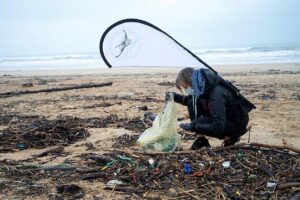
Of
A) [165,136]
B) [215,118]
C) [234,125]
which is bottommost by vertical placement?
[165,136]

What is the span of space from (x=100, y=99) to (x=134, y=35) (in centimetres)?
550

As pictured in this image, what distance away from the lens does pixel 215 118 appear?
4.20 metres

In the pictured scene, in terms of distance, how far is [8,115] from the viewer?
8195 mm

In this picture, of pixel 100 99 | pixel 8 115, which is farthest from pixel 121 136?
pixel 100 99

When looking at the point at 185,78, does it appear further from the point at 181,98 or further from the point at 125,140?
the point at 125,140

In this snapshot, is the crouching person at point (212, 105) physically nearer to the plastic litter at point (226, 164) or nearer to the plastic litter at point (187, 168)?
the plastic litter at point (226, 164)

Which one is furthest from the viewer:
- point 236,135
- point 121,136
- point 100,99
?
point 100,99

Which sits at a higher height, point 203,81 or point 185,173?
point 203,81

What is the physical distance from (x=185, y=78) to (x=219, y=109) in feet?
1.86

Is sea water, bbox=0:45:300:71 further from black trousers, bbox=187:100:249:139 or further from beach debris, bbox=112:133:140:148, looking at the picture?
black trousers, bbox=187:100:249:139

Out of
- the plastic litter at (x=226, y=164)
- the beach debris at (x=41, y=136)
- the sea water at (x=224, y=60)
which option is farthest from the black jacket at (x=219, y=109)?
the sea water at (x=224, y=60)

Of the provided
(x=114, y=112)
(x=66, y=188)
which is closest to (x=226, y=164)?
(x=66, y=188)

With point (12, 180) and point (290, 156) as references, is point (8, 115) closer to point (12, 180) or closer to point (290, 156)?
point (12, 180)

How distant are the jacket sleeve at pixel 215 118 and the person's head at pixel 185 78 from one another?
0.35m
